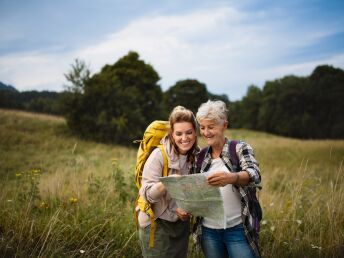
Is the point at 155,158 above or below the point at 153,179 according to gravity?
above

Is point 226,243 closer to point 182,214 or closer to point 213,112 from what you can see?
point 182,214

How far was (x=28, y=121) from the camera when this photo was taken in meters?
20.1

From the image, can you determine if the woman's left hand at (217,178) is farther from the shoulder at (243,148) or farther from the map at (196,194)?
the shoulder at (243,148)

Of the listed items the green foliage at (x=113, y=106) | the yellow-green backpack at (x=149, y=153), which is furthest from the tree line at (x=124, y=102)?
the yellow-green backpack at (x=149, y=153)

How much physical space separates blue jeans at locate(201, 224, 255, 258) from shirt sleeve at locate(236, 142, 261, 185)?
0.48 m

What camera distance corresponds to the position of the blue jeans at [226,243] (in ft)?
7.70

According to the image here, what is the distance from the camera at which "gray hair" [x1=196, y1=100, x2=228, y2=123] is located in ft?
7.79

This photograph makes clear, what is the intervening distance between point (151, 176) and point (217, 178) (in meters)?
0.59

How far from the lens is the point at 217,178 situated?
197 centimetres

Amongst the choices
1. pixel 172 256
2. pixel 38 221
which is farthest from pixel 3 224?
pixel 172 256

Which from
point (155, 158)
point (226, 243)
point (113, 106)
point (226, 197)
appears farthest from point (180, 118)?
point (113, 106)

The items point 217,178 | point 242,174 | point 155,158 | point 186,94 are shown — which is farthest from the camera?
point 186,94

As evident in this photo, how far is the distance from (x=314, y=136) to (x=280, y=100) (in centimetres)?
805

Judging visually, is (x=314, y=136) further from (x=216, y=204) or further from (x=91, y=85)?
(x=216, y=204)
